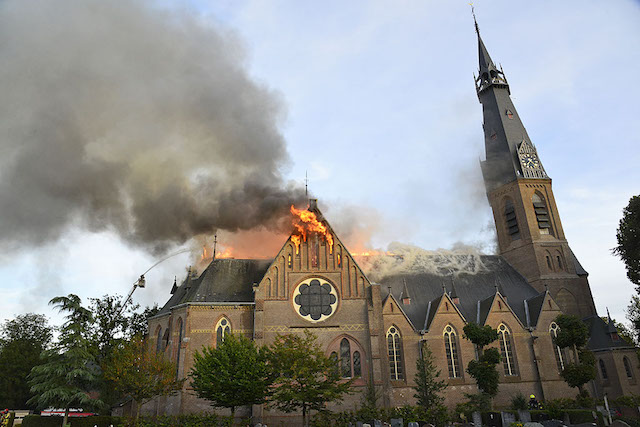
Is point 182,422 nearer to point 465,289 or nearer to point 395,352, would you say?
point 395,352

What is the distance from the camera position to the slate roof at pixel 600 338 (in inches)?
1645

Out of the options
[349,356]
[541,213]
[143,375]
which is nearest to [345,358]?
[349,356]

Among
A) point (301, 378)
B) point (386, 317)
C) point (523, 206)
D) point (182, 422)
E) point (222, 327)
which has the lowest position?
point (182, 422)

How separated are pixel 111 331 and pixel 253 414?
24684mm

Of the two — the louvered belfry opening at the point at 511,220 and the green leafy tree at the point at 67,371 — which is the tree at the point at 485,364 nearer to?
the louvered belfry opening at the point at 511,220

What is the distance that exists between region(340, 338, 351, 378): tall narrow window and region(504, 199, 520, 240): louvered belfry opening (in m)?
27.0

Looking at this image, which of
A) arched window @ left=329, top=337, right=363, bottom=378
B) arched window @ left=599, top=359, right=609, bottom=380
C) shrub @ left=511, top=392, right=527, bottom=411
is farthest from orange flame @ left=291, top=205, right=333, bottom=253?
arched window @ left=599, top=359, right=609, bottom=380

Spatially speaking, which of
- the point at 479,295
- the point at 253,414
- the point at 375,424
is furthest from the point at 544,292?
the point at 253,414

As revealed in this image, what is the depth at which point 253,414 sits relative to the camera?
112 ft

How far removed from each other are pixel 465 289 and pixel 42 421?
4086 centimetres

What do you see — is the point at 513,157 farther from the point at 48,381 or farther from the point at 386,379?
the point at 48,381

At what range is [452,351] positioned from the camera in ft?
136

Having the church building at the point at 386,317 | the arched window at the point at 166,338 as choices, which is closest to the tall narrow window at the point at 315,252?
the church building at the point at 386,317

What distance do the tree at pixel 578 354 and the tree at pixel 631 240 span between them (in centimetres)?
714
